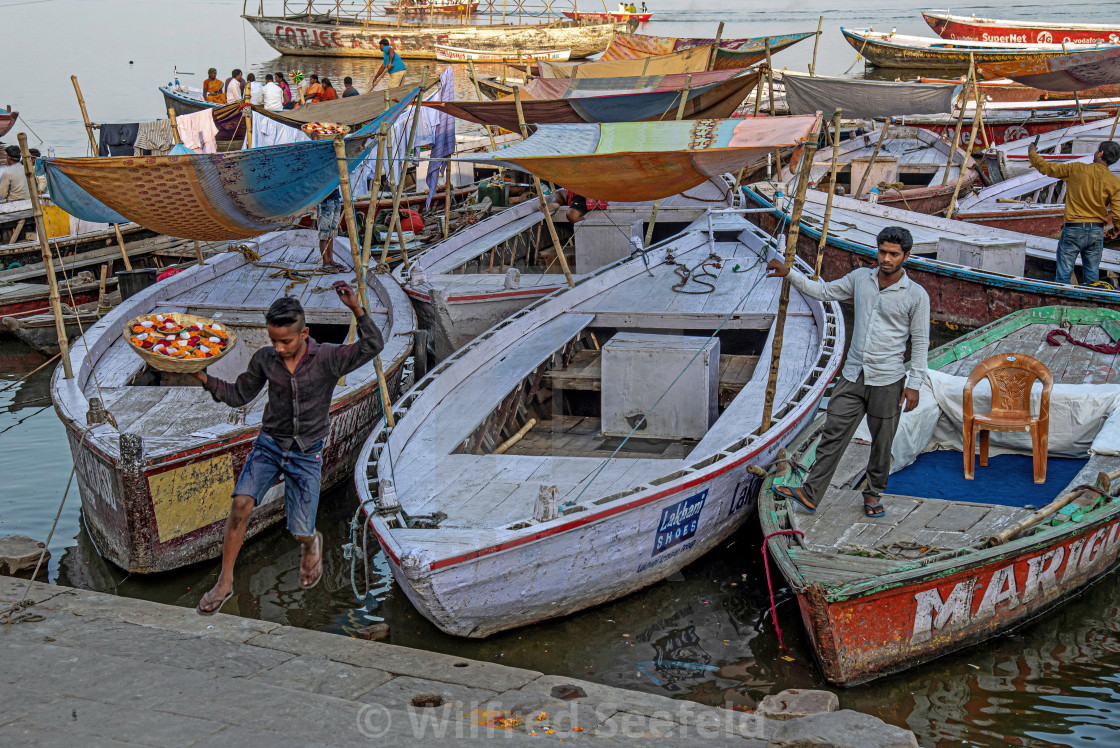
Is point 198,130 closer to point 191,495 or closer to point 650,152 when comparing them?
point 191,495

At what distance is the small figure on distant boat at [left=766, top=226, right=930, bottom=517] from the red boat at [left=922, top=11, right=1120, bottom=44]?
36.5 meters

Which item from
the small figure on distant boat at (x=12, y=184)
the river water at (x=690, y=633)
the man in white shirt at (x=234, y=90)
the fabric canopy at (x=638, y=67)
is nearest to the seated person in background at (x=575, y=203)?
the fabric canopy at (x=638, y=67)

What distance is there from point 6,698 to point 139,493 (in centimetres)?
218

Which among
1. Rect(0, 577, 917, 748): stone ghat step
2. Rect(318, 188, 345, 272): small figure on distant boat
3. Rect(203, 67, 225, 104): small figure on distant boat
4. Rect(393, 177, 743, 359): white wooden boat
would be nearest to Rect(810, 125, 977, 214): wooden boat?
Rect(393, 177, 743, 359): white wooden boat

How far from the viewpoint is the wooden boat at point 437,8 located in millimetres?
49591

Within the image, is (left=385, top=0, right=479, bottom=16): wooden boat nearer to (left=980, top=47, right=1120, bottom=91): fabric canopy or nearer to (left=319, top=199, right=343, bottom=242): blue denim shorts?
(left=980, top=47, right=1120, bottom=91): fabric canopy

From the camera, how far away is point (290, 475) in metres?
4.95

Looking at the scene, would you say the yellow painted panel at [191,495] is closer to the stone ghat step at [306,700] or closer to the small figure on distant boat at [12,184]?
the stone ghat step at [306,700]

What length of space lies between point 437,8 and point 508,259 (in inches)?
1693

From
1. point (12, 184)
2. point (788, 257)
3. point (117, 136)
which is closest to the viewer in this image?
point (788, 257)

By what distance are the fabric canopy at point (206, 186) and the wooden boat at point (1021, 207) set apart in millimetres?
9942

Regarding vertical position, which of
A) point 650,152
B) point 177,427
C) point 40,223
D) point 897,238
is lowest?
point 177,427

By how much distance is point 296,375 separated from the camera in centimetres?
471

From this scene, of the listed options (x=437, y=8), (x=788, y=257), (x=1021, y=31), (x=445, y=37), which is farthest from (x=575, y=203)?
(x=437, y=8)
